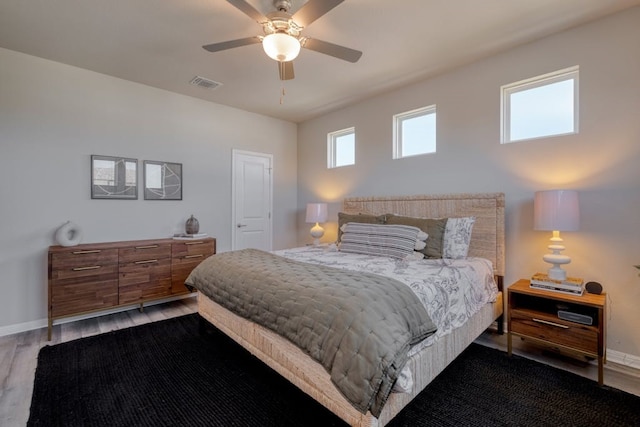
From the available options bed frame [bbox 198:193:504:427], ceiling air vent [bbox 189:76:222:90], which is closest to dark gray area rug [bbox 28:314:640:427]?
bed frame [bbox 198:193:504:427]

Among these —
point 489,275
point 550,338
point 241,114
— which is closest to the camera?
point 550,338

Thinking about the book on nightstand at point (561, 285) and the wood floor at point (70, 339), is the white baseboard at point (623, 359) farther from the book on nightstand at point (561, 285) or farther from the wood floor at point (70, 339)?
the book on nightstand at point (561, 285)

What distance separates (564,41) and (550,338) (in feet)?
8.29

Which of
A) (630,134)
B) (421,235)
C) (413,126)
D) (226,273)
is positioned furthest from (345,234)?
(630,134)

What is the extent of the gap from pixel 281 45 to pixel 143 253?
2697 mm

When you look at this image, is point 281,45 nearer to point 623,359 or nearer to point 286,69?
point 286,69

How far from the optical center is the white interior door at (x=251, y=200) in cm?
461

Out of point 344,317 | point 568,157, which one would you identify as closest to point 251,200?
point 344,317

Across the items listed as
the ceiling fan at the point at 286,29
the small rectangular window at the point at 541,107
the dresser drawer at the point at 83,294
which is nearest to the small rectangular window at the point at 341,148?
the small rectangular window at the point at 541,107

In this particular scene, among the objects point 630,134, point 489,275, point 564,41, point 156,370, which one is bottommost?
point 156,370

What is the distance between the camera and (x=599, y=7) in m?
2.27

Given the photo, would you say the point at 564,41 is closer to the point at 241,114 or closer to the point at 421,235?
the point at 421,235

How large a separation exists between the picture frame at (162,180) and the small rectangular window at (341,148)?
7.55ft

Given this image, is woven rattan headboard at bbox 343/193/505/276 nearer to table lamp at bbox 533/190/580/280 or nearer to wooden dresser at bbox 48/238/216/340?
table lamp at bbox 533/190/580/280
